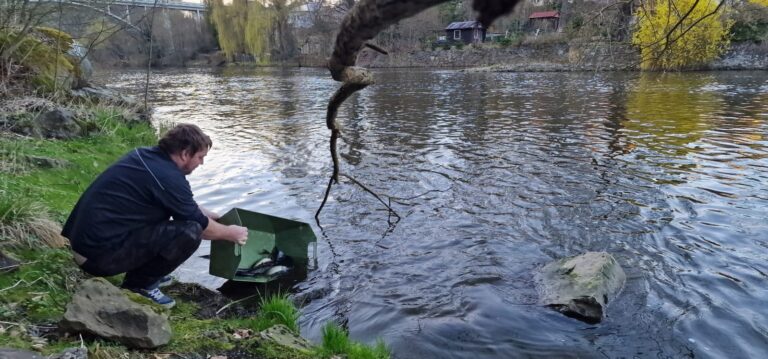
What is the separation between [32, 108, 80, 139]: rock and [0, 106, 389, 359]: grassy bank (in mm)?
2079

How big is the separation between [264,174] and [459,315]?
673cm

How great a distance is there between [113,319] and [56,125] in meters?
7.27

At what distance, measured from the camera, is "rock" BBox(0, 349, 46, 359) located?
276 centimetres

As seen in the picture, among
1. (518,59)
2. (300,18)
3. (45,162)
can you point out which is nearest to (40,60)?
(45,162)

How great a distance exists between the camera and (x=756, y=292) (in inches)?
216

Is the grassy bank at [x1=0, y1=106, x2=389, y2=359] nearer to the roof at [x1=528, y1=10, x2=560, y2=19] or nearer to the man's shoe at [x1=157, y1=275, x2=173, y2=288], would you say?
the man's shoe at [x1=157, y1=275, x2=173, y2=288]

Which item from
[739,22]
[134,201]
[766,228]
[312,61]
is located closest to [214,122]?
[134,201]

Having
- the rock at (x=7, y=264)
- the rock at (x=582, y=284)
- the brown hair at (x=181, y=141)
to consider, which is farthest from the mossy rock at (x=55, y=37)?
the rock at (x=582, y=284)

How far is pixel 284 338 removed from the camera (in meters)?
4.14

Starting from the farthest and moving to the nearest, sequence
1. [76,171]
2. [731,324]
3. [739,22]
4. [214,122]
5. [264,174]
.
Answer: [739,22]
[214,122]
[264,174]
[76,171]
[731,324]

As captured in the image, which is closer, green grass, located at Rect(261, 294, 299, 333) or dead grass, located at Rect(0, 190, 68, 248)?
dead grass, located at Rect(0, 190, 68, 248)

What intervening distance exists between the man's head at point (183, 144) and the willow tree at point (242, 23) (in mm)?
55346

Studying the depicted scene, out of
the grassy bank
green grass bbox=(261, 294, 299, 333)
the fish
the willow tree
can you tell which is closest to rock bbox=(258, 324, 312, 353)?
the grassy bank

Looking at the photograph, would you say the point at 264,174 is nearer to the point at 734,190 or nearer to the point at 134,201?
the point at 134,201
